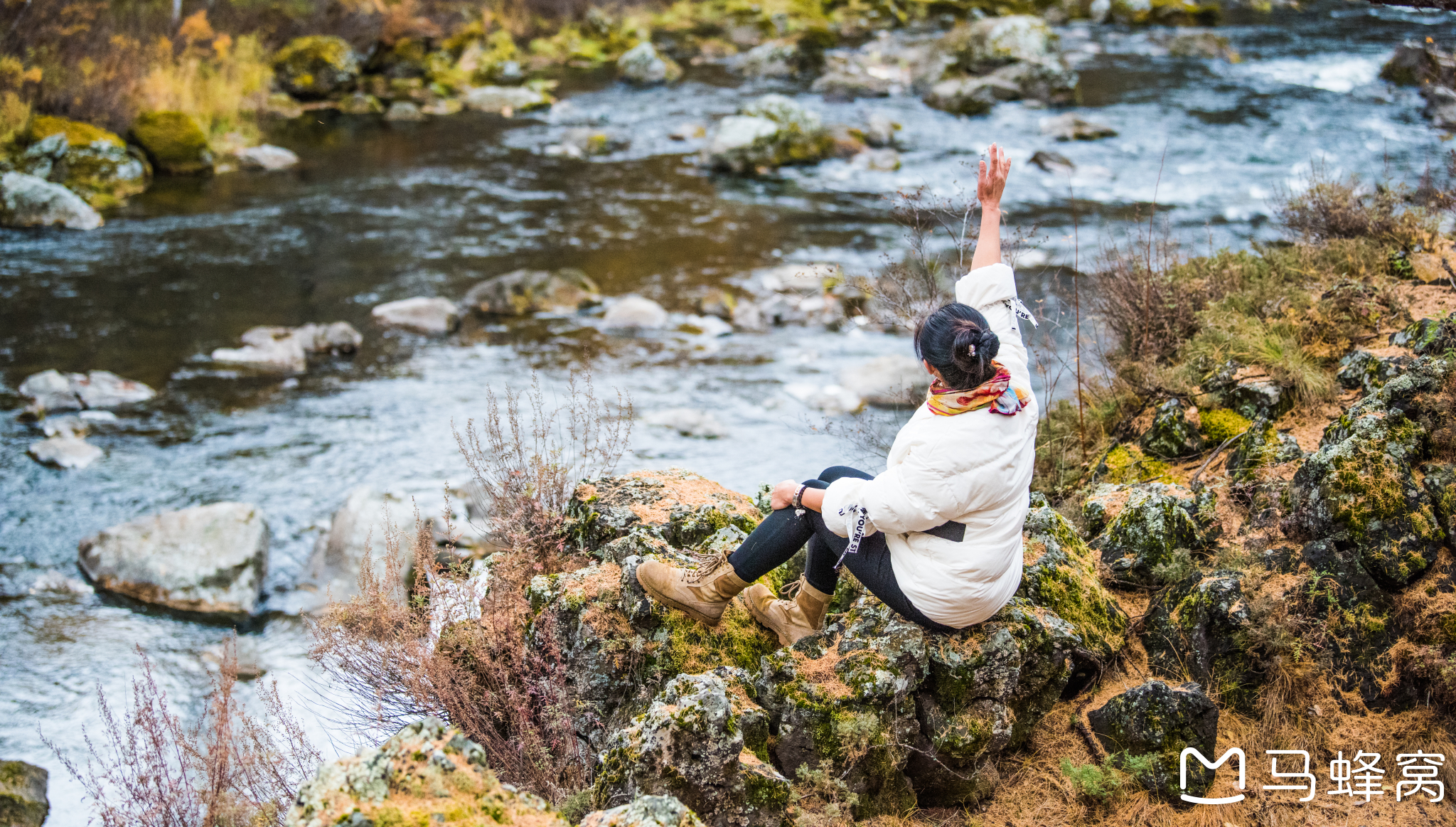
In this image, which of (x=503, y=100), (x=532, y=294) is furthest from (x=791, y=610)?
(x=503, y=100)

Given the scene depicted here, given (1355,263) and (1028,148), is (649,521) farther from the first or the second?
(1028,148)

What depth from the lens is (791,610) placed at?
145 inches

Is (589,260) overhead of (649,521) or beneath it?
beneath

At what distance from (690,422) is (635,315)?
2254mm

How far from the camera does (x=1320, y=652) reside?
3584mm

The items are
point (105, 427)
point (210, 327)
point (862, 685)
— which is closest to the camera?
point (862, 685)

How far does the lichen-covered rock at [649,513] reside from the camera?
411 cm

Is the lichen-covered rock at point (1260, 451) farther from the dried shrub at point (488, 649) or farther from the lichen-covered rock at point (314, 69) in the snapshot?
the lichen-covered rock at point (314, 69)

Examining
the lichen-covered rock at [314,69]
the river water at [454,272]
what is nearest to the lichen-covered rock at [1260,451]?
the river water at [454,272]

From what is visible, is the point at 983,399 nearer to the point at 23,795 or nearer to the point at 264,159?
the point at 23,795

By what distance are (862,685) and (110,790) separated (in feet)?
12.7

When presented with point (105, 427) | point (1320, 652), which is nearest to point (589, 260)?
point (105, 427)

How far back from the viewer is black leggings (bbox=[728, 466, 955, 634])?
3340mm

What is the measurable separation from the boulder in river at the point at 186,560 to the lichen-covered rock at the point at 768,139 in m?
9.50
